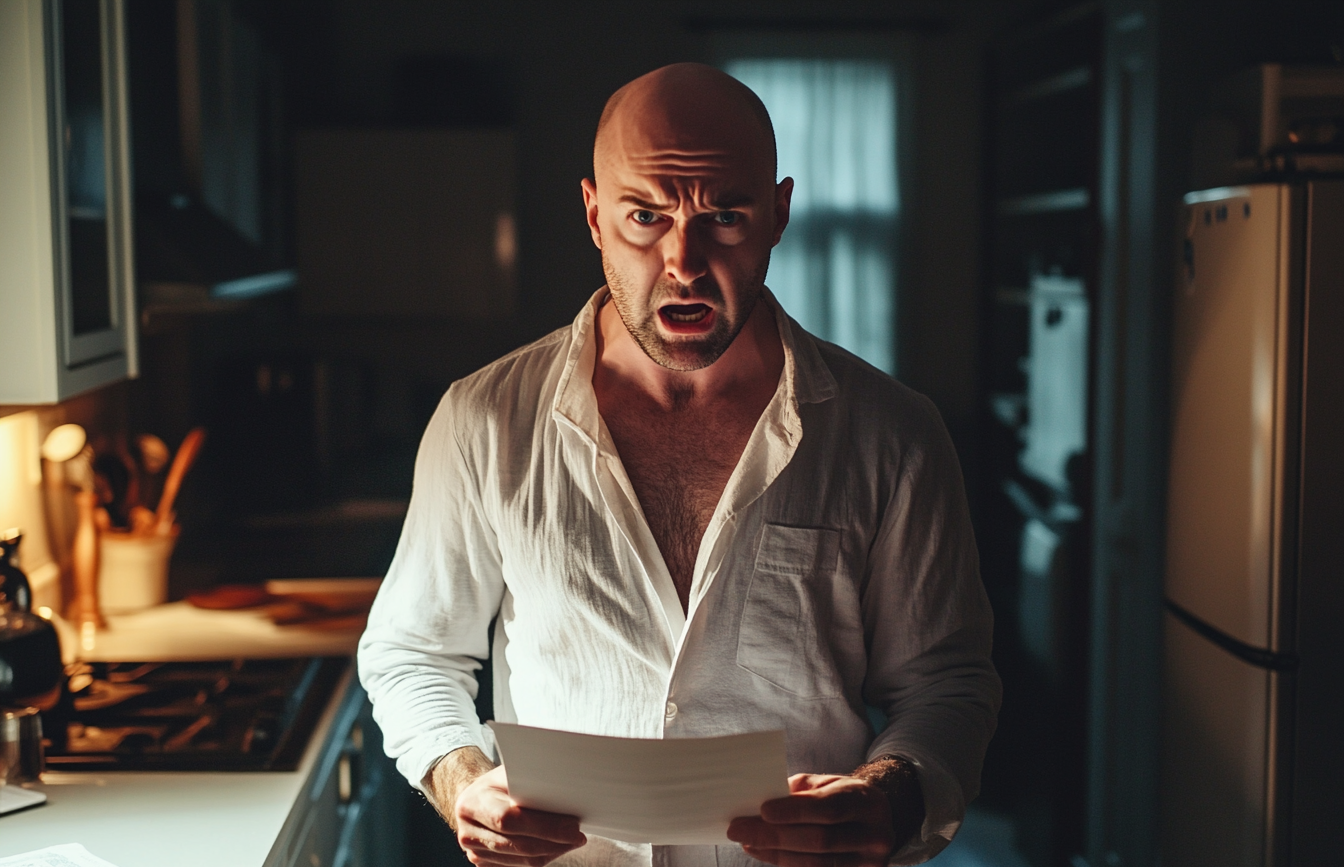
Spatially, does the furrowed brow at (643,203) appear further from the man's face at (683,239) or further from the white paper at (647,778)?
the white paper at (647,778)

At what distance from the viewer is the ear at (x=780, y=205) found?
134cm

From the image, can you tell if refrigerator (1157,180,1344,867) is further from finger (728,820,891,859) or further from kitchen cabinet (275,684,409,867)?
kitchen cabinet (275,684,409,867)

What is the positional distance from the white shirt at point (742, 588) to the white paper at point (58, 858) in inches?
14.3

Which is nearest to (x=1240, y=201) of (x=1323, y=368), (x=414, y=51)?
(x=1323, y=368)

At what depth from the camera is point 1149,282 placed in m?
2.70

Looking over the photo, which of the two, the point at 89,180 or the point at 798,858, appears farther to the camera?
the point at 89,180

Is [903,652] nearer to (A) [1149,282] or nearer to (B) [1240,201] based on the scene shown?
(B) [1240,201]

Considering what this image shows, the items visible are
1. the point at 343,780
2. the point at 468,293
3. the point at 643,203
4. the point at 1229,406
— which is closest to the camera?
the point at 643,203

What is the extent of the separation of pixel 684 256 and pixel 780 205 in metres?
0.19

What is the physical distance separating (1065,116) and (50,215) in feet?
10.6

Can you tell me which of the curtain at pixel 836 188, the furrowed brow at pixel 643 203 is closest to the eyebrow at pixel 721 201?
the furrowed brow at pixel 643 203

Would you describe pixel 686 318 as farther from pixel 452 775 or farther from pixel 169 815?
pixel 169 815

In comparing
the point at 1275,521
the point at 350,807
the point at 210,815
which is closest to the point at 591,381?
the point at 210,815

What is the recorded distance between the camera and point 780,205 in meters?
1.37
